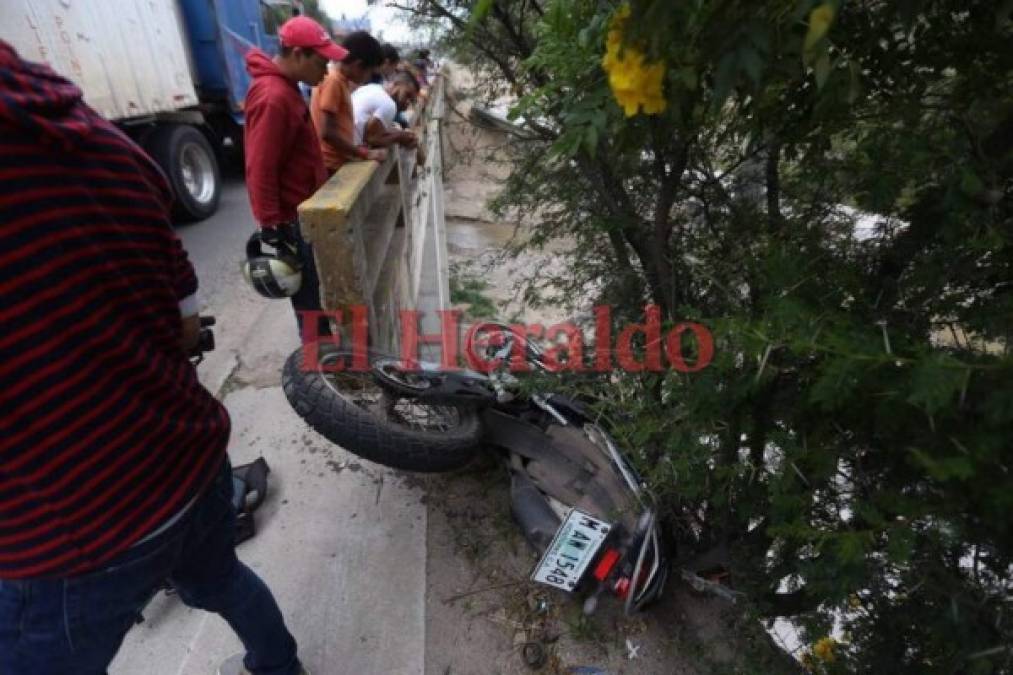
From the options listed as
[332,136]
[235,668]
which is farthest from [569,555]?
[332,136]

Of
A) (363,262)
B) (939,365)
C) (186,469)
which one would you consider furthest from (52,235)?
(939,365)

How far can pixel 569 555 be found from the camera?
2.03 m

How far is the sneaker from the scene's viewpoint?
1.84 metres

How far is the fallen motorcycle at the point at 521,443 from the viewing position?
203 centimetres

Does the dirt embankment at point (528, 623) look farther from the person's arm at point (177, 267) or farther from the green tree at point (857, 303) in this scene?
the person's arm at point (177, 267)

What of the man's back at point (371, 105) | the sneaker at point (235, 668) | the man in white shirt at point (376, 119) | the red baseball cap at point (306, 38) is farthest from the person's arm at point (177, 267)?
the man's back at point (371, 105)

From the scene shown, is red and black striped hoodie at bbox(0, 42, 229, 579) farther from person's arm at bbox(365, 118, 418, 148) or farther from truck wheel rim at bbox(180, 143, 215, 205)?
truck wheel rim at bbox(180, 143, 215, 205)

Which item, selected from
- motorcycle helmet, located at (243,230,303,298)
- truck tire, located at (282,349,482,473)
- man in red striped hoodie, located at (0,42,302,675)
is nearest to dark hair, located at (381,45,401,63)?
motorcycle helmet, located at (243,230,303,298)

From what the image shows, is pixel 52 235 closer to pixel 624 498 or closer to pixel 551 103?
pixel 551 103

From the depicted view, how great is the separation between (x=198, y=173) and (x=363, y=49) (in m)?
4.90

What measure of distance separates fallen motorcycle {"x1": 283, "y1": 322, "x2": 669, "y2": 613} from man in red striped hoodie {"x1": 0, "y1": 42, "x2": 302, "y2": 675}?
0.85m

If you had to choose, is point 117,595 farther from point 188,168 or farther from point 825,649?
point 188,168

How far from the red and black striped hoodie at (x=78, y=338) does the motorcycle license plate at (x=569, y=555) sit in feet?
4.12

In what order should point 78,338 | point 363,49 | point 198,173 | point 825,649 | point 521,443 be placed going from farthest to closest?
point 198,173 < point 363,49 < point 521,443 < point 825,649 < point 78,338
